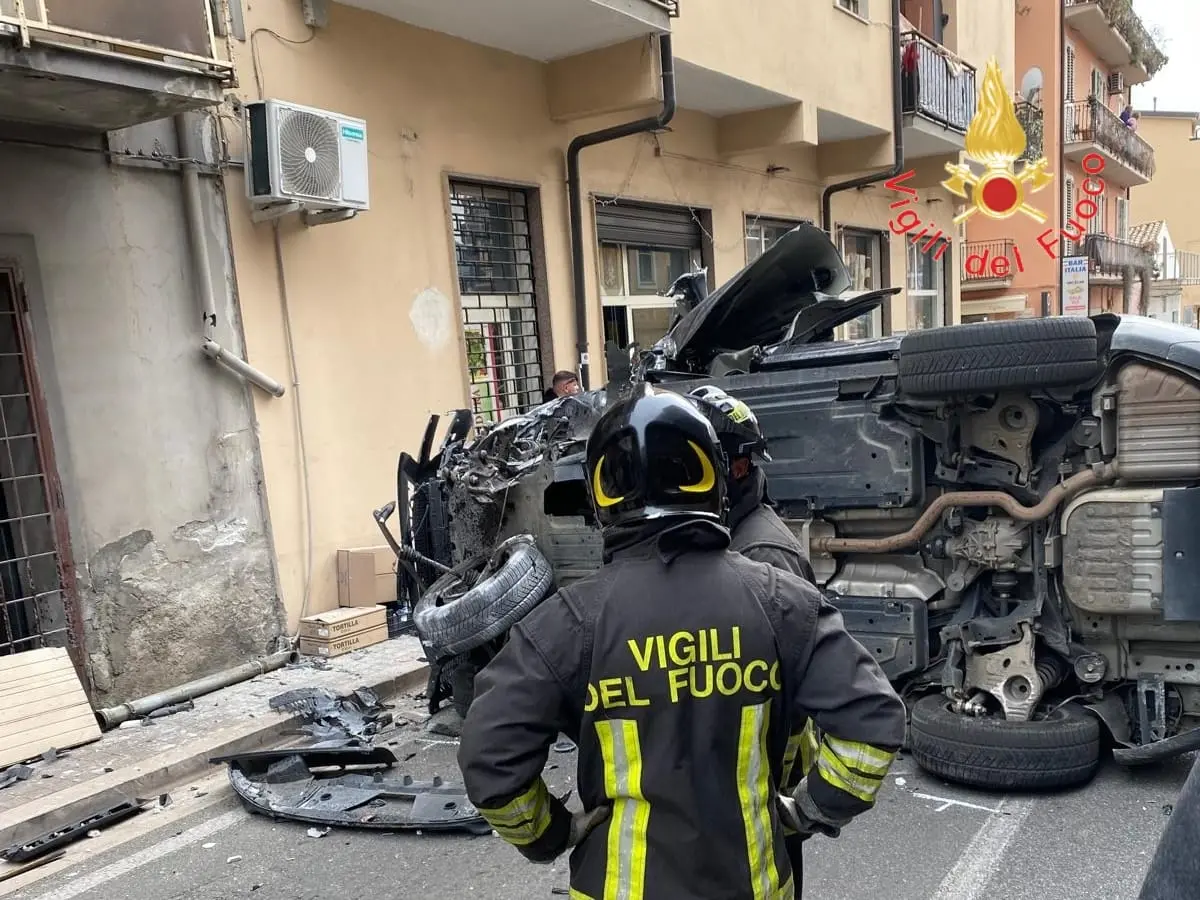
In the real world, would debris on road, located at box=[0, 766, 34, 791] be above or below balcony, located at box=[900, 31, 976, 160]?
below

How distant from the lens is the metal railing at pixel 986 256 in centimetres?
2445

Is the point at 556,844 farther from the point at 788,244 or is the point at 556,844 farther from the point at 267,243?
the point at 267,243

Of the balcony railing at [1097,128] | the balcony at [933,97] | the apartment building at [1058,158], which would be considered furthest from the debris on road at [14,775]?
the balcony railing at [1097,128]

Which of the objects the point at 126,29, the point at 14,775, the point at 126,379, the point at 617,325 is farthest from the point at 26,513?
the point at 617,325

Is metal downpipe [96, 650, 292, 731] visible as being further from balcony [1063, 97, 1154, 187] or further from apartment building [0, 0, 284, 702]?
balcony [1063, 97, 1154, 187]

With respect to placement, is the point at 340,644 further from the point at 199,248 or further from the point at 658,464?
the point at 658,464

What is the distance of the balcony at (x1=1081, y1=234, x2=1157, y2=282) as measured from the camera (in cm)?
2609

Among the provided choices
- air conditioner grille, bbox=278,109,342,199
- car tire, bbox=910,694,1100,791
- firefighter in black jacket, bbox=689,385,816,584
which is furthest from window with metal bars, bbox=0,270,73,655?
car tire, bbox=910,694,1100,791

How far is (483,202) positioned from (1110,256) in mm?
25770

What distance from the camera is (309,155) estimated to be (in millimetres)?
6141

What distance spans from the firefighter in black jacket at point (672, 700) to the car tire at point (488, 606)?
2.64m

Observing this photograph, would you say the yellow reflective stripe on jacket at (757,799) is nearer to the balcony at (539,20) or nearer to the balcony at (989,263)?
the balcony at (539,20)

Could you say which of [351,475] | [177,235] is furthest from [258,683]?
[177,235]

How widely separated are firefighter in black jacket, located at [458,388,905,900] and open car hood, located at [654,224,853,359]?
3.28 metres
